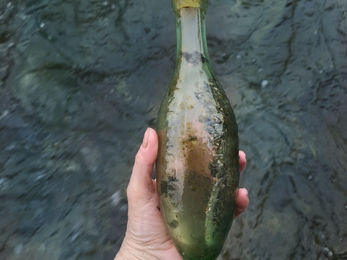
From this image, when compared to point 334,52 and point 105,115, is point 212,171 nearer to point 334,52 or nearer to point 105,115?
point 105,115

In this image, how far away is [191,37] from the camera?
156 centimetres

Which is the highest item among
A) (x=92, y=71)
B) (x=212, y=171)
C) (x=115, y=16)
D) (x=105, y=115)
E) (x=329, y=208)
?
(x=212, y=171)

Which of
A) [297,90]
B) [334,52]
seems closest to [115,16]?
[297,90]

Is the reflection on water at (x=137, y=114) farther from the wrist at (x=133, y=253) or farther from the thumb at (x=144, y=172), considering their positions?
the thumb at (x=144, y=172)

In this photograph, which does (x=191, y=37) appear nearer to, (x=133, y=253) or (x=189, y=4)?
(x=189, y=4)

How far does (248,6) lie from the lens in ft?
10.0

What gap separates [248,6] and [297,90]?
32.2 inches

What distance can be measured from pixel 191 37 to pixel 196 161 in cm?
53

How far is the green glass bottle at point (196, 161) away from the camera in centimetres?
138

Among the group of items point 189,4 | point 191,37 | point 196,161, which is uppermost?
point 189,4

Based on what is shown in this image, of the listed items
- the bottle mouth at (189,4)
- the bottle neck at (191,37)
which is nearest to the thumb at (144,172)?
the bottle neck at (191,37)

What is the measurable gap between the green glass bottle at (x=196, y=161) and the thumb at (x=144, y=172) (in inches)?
2.1

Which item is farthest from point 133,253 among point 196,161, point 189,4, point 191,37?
point 189,4

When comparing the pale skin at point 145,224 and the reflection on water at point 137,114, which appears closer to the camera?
the pale skin at point 145,224
